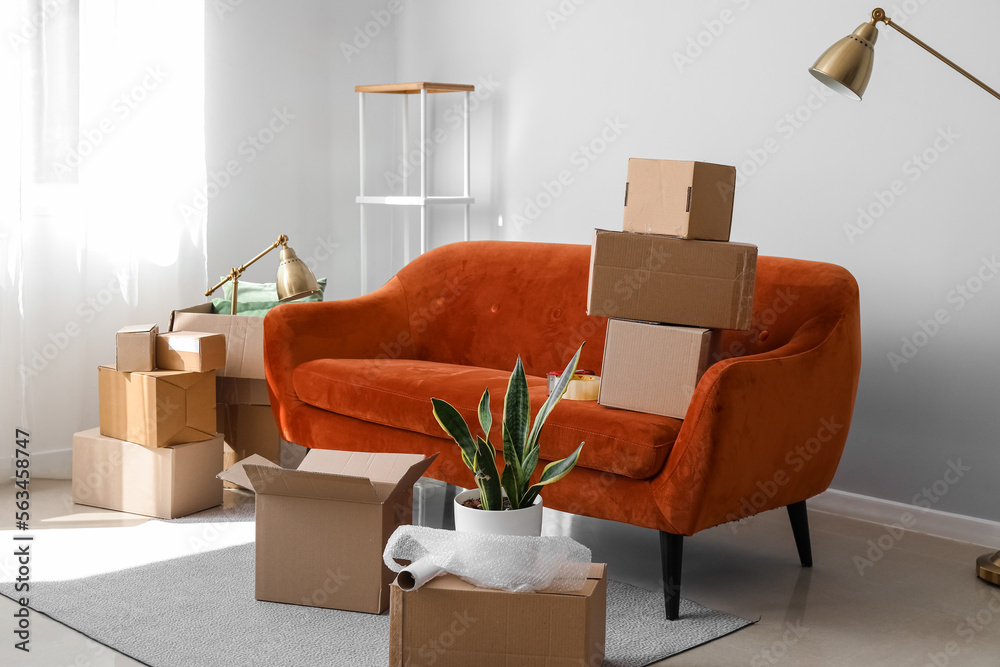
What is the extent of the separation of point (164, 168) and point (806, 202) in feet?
7.88

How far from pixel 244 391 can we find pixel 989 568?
2.34 meters

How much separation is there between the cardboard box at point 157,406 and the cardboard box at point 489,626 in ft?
4.57

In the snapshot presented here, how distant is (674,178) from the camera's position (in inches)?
93.8

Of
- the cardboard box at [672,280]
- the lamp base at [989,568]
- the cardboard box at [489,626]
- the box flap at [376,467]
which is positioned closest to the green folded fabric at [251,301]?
the box flap at [376,467]

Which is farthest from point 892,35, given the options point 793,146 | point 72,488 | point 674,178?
point 72,488

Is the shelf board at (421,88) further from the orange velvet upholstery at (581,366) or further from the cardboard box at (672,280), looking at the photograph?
A: the cardboard box at (672,280)

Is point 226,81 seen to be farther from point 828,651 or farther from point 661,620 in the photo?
point 828,651

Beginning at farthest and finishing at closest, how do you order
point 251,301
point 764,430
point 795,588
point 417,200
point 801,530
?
point 417,200, point 251,301, point 801,530, point 795,588, point 764,430

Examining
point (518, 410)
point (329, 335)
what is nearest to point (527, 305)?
point (329, 335)

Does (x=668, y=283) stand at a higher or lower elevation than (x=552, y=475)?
higher

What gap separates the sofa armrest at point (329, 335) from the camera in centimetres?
303

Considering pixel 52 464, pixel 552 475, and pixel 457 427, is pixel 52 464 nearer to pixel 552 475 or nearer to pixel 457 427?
pixel 457 427

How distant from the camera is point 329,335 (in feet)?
10.3

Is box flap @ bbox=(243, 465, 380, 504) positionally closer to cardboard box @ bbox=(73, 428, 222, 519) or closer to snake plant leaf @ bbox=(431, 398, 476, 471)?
snake plant leaf @ bbox=(431, 398, 476, 471)
